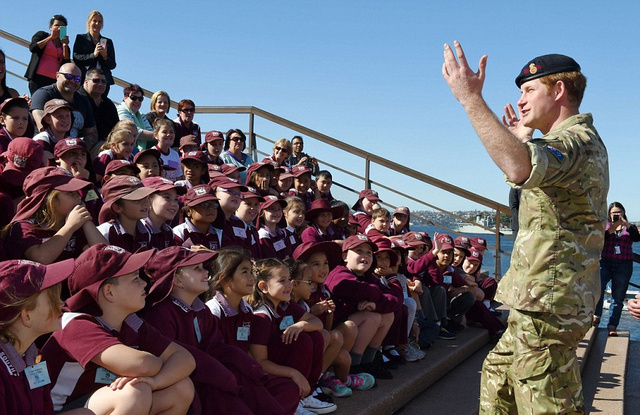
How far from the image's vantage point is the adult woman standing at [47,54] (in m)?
7.62

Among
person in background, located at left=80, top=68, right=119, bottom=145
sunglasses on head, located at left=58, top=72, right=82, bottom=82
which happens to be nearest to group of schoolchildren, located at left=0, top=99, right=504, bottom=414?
person in background, located at left=80, top=68, right=119, bottom=145

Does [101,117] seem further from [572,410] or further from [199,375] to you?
[572,410]

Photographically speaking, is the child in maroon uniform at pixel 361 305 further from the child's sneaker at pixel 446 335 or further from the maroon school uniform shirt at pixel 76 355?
the maroon school uniform shirt at pixel 76 355

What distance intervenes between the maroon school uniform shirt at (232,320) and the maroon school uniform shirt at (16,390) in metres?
1.38

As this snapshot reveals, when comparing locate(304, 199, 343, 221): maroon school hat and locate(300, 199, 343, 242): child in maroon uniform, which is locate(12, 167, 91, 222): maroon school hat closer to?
locate(300, 199, 343, 242): child in maroon uniform

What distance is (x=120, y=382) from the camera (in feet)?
8.56

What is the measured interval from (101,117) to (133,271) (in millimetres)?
4803

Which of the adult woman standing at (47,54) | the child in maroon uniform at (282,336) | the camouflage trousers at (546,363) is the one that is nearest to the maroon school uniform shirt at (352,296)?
the child in maroon uniform at (282,336)

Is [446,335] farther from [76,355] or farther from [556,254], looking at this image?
[76,355]

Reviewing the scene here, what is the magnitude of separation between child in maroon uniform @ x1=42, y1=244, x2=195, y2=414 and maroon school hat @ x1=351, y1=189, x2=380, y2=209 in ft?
22.3

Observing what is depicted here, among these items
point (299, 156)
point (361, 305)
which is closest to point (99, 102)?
point (299, 156)

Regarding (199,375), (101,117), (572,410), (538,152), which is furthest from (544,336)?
(101,117)

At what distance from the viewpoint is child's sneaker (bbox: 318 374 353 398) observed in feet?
14.1

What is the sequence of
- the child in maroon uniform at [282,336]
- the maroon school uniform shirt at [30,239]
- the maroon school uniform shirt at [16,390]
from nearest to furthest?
A: the maroon school uniform shirt at [16,390], the maroon school uniform shirt at [30,239], the child in maroon uniform at [282,336]
